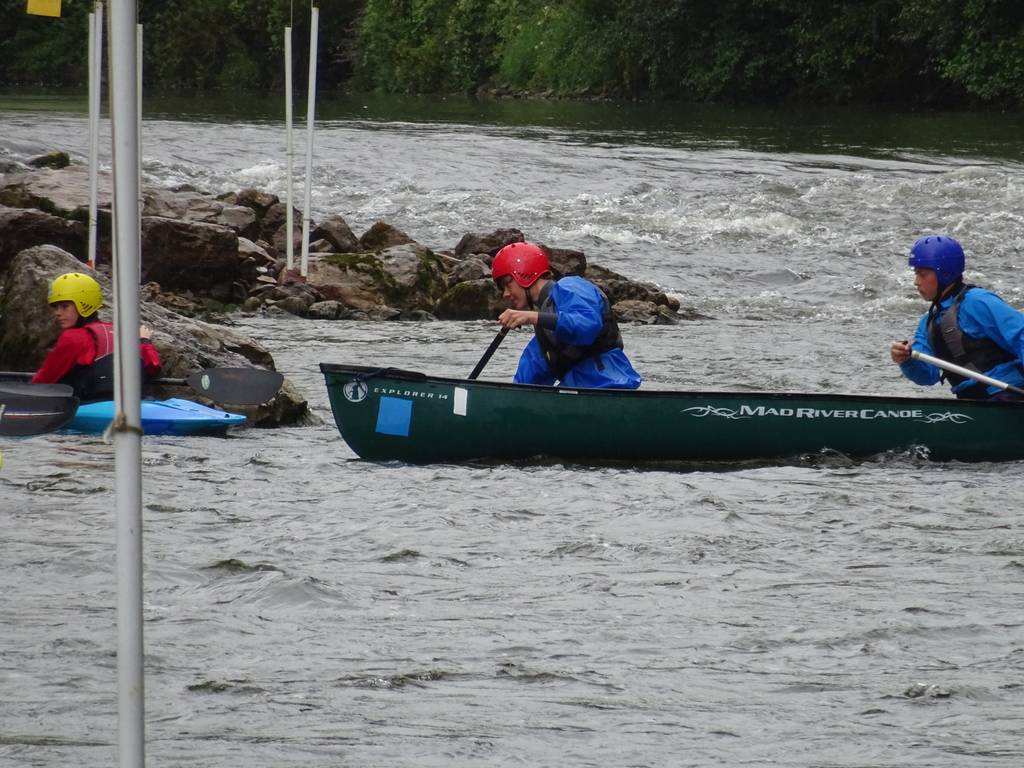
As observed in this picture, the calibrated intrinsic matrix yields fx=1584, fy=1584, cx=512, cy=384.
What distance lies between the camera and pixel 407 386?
8.27 m

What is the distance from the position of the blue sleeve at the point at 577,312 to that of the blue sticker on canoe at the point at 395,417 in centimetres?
89

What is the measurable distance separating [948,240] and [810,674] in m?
4.04

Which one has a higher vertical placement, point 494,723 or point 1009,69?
point 1009,69

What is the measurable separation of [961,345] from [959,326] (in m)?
0.11

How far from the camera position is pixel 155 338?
1002 cm

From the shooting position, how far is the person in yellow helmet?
8930mm

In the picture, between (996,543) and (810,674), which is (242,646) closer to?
(810,674)

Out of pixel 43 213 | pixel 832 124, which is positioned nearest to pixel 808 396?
pixel 43 213

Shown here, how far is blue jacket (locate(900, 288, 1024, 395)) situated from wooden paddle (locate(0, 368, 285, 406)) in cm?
363

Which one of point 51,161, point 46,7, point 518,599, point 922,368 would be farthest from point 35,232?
point 518,599

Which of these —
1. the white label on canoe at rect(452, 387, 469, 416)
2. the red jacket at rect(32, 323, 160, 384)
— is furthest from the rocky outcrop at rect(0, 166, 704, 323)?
the white label on canoe at rect(452, 387, 469, 416)

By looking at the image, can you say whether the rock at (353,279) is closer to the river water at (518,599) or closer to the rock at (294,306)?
the rock at (294,306)

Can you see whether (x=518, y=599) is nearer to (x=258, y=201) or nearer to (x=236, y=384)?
(x=236, y=384)

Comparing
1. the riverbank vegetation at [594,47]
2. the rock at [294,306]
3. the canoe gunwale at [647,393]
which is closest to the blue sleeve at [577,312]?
the canoe gunwale at [647,393]
